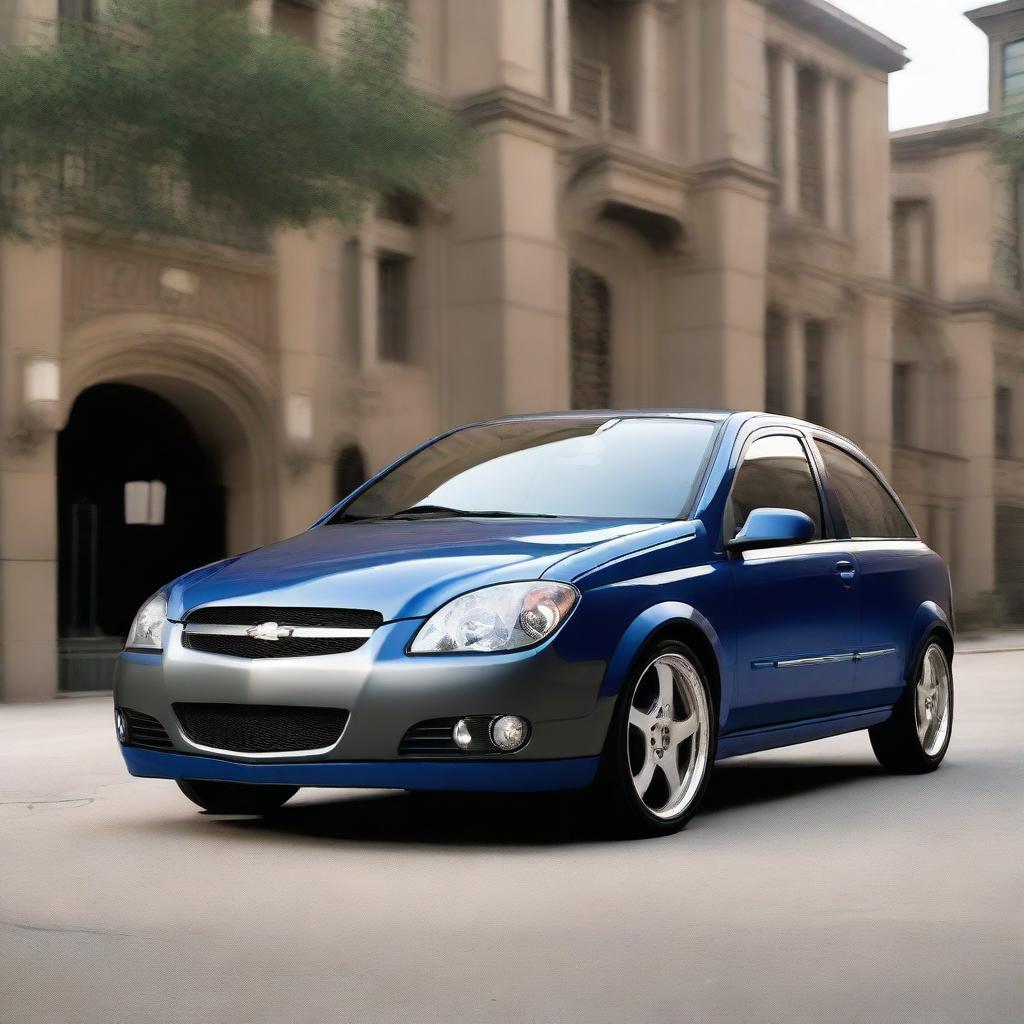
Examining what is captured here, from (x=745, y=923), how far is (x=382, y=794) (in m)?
3.21

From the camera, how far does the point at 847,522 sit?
30.1 feet

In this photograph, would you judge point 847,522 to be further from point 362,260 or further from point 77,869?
point 362,260

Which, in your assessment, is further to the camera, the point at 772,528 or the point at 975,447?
the point at 975,447

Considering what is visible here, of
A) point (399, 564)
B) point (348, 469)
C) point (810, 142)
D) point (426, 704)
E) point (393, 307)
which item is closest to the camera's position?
point (426, 704)

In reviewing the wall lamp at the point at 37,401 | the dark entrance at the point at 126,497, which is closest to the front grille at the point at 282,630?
the wall lamp at the point at 37,401

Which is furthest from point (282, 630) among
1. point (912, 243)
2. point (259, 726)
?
point (912, 243)

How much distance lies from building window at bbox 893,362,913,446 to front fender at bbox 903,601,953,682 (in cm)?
3169

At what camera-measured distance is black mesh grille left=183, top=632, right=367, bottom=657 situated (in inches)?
268

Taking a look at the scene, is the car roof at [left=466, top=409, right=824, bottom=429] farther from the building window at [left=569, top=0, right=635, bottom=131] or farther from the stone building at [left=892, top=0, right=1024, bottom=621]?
the stone building at [left=892, top=0, right=1024, bottom=621]

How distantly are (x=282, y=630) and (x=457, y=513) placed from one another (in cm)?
132

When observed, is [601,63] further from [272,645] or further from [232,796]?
[272,645]

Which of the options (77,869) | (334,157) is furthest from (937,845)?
(334,157)

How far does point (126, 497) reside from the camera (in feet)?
71.1

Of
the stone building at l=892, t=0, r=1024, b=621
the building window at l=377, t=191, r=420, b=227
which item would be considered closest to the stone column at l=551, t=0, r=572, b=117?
the building window at l=377, t=191, r=420, b=227
